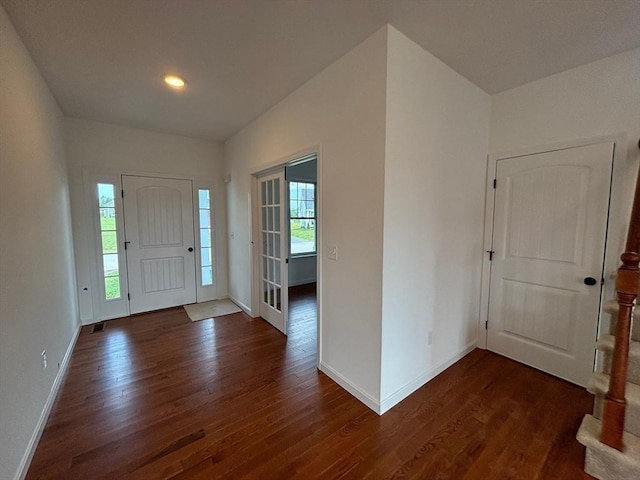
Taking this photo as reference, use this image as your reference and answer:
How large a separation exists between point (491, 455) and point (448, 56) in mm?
2742

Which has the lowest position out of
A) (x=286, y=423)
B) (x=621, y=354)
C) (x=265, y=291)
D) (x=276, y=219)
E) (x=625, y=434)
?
(x=286, y=423)

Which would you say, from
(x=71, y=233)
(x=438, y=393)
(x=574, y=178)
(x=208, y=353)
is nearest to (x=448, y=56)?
(x=574, y=178)

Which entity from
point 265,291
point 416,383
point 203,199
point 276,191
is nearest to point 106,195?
point 203,199

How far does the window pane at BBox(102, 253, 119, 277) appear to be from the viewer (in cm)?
374

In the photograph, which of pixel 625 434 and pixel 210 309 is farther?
pixel 210 309

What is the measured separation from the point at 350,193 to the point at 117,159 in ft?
11.5

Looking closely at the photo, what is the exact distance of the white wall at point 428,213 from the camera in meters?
1.92

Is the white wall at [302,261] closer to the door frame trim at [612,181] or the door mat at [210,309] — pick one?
the door mat at [210,309]

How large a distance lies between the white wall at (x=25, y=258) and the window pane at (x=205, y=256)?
6.23 feet

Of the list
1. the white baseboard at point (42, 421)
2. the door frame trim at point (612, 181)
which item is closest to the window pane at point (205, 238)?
the white baseboard at point (42, 421)

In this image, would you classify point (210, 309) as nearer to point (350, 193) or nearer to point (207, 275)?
point (207, 275)

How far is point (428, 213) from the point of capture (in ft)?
7.24

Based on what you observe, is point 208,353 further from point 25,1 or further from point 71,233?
point 25,1

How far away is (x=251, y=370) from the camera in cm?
255
